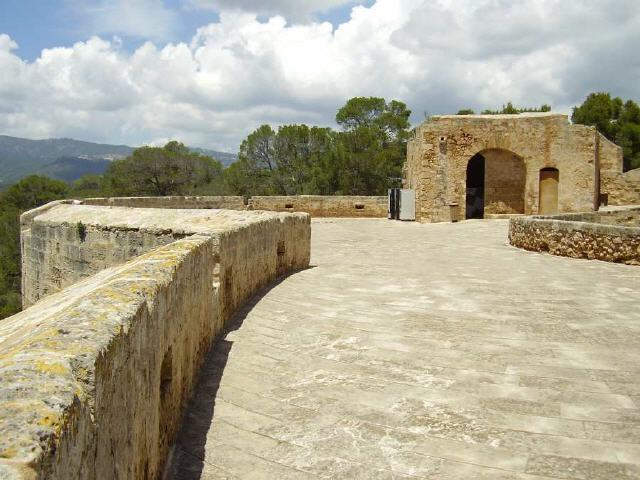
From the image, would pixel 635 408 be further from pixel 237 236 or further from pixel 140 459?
pixel 237 236

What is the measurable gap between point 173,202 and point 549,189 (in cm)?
1322

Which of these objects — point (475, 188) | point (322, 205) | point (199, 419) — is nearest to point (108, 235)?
point (199, 419)

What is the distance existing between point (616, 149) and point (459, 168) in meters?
9.08

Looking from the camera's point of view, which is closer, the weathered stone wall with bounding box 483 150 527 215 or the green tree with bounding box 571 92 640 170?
the weathered stone wall with bounding box 483 150 527 215

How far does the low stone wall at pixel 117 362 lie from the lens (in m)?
1.43

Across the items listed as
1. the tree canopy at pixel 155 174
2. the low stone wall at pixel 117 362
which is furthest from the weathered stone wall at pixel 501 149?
the tree canopy at pixel 155 174

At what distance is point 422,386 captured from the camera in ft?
13.7

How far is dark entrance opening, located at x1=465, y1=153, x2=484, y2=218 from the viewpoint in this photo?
83.6 ft

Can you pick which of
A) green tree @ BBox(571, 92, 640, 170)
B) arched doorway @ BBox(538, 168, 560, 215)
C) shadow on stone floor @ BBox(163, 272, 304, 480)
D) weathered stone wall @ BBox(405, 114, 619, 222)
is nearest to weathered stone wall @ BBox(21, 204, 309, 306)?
shadow on stone floor @ BBox(163, 272, 304, 480)

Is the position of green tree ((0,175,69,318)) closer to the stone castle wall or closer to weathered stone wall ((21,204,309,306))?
the stone castle wall

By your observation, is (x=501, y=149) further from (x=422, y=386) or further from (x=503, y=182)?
(x=422, y=386)

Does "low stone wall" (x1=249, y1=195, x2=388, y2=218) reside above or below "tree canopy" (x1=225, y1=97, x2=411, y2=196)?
below

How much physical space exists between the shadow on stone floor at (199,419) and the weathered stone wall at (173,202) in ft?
34.7

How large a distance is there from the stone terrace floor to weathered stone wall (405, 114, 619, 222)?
507 inches
